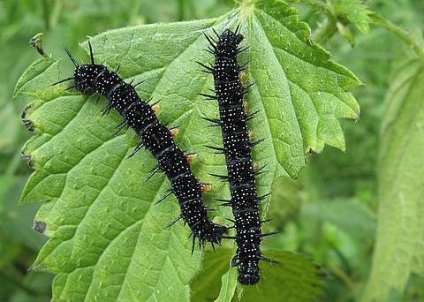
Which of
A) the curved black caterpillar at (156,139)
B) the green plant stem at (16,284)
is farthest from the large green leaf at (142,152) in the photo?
the green plant stem at (16,284)

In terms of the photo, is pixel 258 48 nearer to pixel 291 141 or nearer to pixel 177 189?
pixel 291 141

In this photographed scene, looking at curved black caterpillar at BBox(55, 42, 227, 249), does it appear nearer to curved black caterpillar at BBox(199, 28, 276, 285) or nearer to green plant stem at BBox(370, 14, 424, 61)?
curved black caterpillar at BBox(199, 28, 276, 285)

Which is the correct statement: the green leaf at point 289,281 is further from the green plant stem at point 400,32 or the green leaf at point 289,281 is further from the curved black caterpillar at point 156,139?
the green plant stem at point 400,32

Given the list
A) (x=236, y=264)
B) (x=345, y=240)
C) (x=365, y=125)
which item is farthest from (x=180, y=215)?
(x=365, y=125)

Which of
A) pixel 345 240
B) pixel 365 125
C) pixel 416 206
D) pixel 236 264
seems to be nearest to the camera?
pixel 236 264

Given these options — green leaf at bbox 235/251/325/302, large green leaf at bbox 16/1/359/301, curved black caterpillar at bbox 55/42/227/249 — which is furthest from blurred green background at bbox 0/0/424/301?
curved black caterpillar at bbox 55/42/227/249
